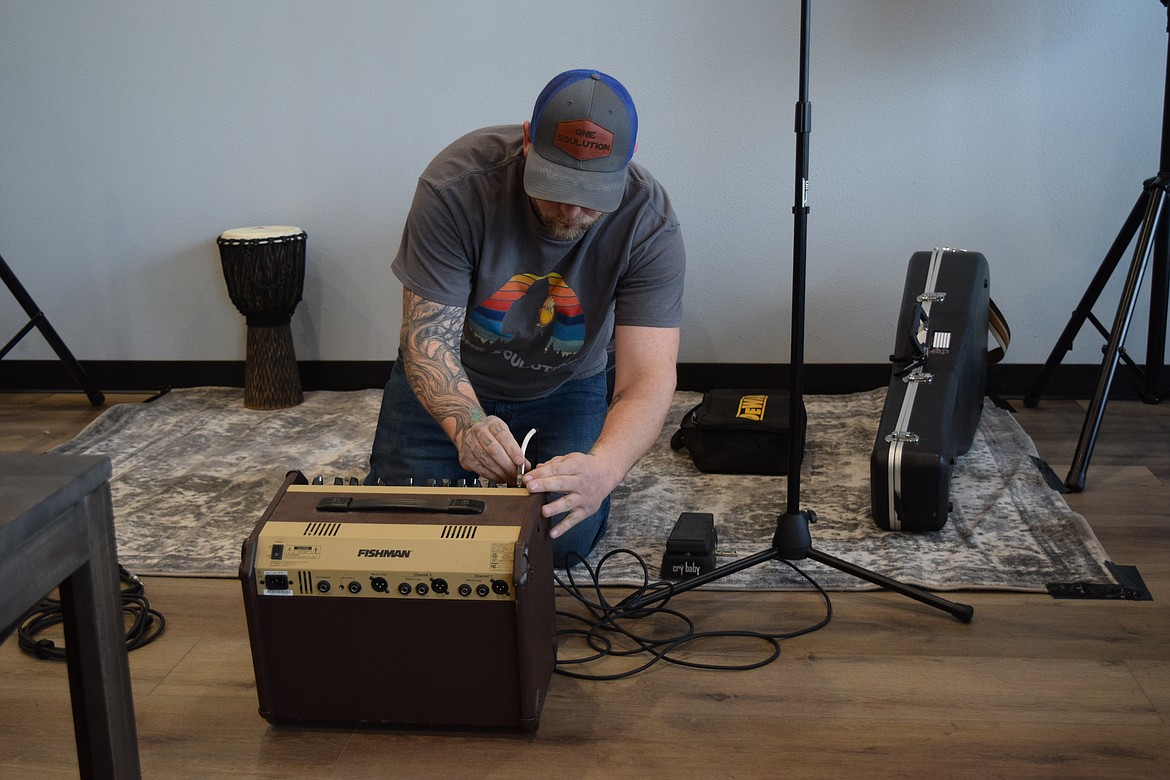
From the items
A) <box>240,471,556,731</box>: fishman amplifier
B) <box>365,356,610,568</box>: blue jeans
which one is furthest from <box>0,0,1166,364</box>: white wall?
<box>240,471,556,731</box>: fishman amplifier

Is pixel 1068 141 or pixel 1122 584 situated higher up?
pixel 1068 141

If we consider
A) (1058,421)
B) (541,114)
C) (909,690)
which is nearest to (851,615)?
(909,690)

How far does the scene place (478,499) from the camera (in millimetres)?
1658

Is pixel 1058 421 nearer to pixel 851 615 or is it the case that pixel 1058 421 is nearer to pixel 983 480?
pixel 983 480

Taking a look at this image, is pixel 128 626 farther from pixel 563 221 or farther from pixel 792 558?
pixel 792 558

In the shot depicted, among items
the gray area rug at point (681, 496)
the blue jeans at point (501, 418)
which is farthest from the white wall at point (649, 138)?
the blue jeans at point (501, 418)

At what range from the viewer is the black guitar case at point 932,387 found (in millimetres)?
2404

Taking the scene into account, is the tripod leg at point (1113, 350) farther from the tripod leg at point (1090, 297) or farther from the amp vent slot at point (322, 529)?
the amp vent slot at point (322, 529)

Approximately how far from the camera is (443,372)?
79.2 inches

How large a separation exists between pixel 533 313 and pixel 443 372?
280 millimetres

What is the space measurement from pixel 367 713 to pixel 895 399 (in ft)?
4.72

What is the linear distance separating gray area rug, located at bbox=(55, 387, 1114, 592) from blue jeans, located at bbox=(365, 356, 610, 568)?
0.23m

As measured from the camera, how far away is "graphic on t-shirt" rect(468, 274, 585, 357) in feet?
7.09

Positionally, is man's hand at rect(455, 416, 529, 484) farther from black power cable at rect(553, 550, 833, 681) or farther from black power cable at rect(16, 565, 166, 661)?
black power cable at rect(16, 565, 166, 661)
